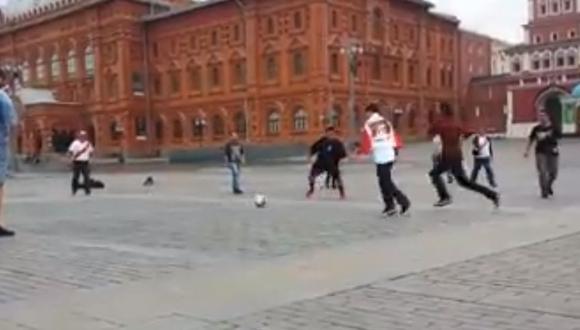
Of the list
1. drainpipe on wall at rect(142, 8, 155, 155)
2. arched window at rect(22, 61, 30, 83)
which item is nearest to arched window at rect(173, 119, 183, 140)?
drainpipe on wall at rect(142, 8, 155, 155)

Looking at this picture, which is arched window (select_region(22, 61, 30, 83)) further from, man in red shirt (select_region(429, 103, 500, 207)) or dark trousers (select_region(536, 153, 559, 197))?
man in red shirt (select_region(429, 103, 500, 207))

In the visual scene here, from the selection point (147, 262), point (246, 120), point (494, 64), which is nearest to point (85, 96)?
point (246, 120)

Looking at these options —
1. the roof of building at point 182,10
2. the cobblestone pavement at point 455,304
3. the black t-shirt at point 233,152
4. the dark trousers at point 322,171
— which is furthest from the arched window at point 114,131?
the cobblestone pavement at point 455,304

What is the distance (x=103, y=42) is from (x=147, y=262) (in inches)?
3133

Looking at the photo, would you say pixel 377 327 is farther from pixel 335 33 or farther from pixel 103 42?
pixel 103 42

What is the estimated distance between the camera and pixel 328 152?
796 inches

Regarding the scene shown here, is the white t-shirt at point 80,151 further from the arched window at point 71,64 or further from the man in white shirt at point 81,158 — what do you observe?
the arched window at point 71,64

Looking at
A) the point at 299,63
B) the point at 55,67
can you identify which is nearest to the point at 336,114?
the point at 299,63

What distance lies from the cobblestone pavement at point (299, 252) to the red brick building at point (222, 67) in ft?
167

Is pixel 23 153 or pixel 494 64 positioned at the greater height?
pixel 494 64

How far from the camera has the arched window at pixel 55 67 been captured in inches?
3597

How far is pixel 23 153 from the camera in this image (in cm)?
8706

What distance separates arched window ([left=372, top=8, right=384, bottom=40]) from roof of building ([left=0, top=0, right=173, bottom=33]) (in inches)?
1070

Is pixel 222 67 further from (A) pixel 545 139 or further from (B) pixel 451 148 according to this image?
(B) pixel 451 148
